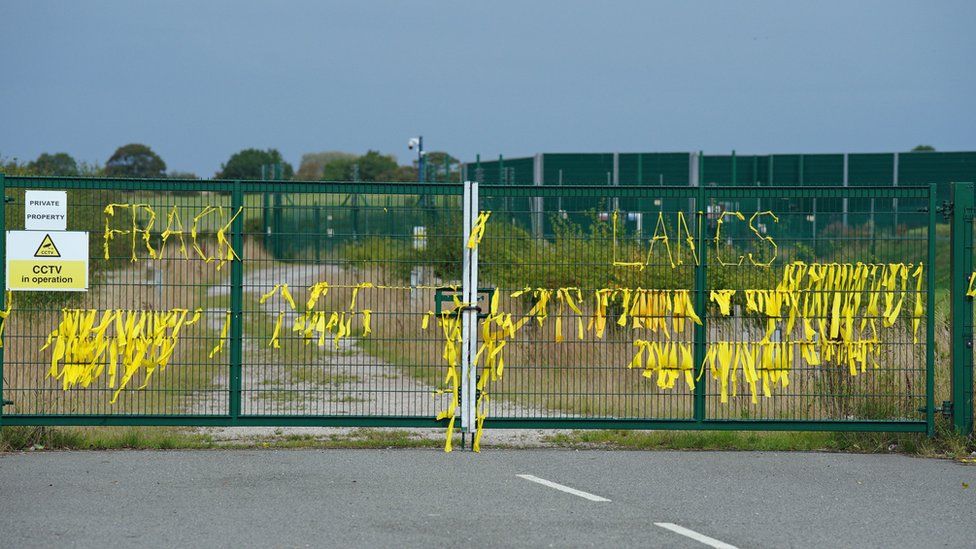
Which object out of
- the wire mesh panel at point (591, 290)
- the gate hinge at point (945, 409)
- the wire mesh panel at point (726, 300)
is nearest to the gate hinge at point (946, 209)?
the wire mesh panel at point (726, 300)

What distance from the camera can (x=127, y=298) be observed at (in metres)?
10.6

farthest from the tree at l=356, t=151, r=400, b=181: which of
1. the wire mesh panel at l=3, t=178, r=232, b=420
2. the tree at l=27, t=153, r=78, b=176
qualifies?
the wire mesh panel at l=3, t=178, r=232, b=420

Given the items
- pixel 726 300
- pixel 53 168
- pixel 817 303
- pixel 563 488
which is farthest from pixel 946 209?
pixel 53 168

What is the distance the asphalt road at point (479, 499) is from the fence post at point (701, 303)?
488 mm

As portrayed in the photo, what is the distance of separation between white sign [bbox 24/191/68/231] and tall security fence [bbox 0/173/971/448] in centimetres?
5

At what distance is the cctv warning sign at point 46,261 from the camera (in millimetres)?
10406

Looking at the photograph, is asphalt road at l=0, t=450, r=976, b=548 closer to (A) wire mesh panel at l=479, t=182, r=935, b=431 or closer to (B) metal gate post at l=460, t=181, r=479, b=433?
(B) metal gate post at l=460, t=181, r=479, b=433

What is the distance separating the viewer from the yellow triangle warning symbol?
10406mm

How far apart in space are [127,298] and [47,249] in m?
0.80

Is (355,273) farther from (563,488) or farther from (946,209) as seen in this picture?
(946,209)

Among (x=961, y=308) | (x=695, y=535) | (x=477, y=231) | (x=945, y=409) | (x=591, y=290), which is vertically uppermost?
(x=477, y=231)

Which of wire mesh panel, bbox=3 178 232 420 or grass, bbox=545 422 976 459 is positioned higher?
wire mesh panel, bbox=3 178 232 420

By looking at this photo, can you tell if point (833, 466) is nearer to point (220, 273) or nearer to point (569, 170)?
point (220, 273)

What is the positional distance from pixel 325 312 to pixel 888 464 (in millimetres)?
5031
